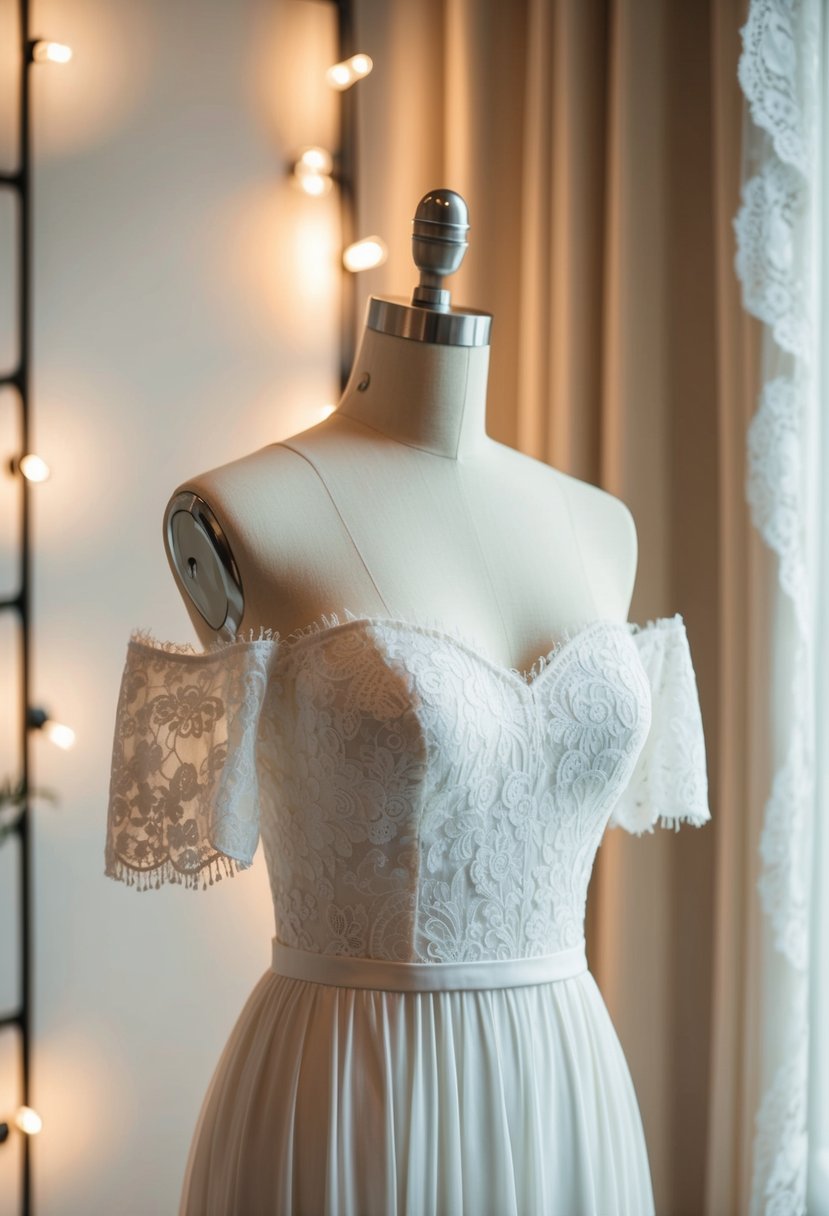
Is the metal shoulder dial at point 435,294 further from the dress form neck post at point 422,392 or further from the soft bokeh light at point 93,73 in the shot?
the soft bokeh light at point 93,73

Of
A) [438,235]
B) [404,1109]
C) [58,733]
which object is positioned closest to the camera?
[404,1109]

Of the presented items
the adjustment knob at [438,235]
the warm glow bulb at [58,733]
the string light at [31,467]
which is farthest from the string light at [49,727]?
the adjustment knob at [438,235]

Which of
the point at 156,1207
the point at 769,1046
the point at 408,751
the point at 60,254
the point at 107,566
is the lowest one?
the point at 156,1207

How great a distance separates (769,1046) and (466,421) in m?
1.09

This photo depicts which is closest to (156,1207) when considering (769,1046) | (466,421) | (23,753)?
(23,753)

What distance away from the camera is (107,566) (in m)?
2.09

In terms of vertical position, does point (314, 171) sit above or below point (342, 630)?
above

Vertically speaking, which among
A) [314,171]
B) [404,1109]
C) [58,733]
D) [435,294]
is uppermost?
[314,171]

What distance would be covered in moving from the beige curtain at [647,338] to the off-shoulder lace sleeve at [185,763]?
1.01m

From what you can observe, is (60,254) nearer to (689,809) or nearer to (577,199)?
(577,199)

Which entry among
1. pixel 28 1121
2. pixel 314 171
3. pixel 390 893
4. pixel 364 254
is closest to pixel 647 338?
pixel 364 254

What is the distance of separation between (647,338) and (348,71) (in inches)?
27.8

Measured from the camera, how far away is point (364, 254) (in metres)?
2.20

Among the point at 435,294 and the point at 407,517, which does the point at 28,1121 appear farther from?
the point at 435,294
